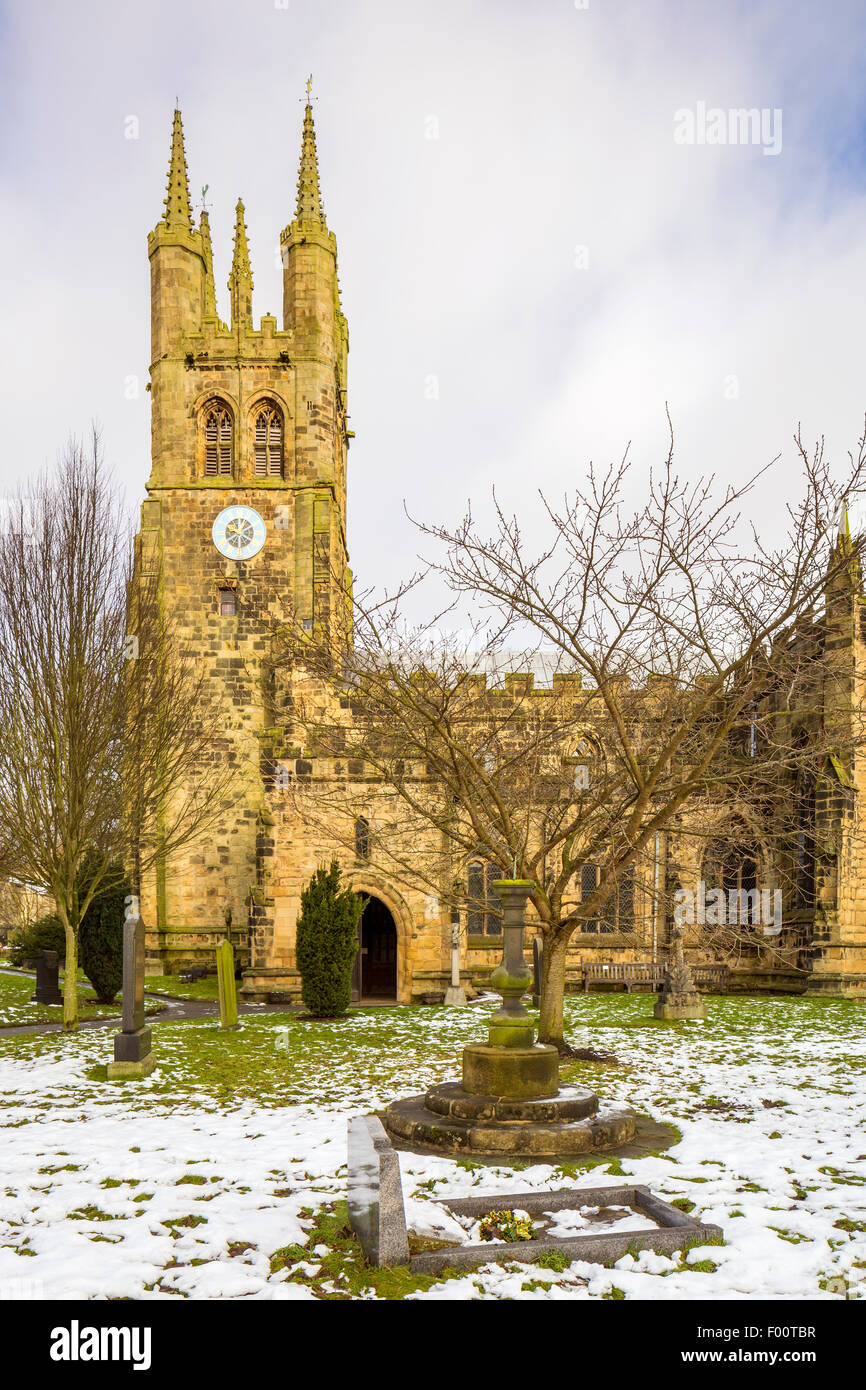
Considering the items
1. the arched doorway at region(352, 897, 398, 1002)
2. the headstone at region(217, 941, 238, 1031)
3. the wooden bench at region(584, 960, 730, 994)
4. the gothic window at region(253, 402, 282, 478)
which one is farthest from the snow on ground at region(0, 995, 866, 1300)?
the gothic window at region(253, 402, 282, 478)

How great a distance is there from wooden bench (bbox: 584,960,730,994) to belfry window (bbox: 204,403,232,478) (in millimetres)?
15785

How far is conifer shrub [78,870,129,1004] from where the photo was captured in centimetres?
1752

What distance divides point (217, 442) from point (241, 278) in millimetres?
5870

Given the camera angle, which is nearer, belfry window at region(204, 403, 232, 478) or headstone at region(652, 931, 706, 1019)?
Result: headstone at region(652, 931, 706, 1019)

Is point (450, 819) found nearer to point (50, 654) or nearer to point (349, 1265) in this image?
point (349, 1265)

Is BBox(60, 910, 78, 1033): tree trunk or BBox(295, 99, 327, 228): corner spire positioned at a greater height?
BBox(295, 99, 327, 228): corner spire

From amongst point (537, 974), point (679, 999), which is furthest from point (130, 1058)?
point (679, 999)

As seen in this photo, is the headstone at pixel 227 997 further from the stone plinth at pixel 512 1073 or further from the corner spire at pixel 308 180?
the corner spire at pixel 308 180

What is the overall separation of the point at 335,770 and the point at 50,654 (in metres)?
6.72

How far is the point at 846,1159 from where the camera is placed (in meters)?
7.64

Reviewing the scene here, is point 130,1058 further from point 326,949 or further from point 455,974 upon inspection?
point 455,974

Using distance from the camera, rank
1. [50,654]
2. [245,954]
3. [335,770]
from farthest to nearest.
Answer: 1. [245,954]
2. [335,770]
3. [50,654]

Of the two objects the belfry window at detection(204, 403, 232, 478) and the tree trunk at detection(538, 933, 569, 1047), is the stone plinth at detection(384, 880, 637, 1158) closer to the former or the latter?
the tree trunk at detection(538, 933, 569, 1047)
